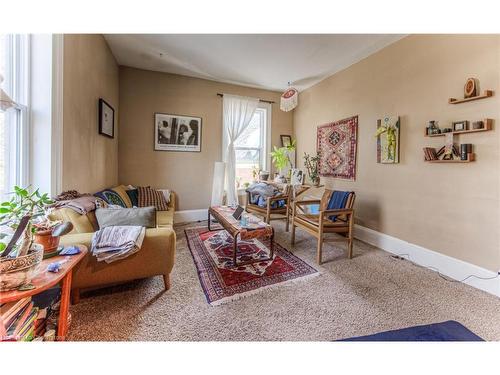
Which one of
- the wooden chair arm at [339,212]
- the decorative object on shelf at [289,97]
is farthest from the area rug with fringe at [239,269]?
the decorative object on shelf at [289,97]

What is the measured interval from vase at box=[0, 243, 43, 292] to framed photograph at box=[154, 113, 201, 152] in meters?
3.08

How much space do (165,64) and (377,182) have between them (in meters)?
3.67

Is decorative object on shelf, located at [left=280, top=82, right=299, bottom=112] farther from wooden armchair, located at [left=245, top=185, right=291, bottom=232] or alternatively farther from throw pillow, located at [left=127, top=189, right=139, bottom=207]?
throw pillow, located at [left=127, top=189, right=139, bottom=207]

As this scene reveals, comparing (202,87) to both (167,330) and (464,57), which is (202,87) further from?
(167,330)

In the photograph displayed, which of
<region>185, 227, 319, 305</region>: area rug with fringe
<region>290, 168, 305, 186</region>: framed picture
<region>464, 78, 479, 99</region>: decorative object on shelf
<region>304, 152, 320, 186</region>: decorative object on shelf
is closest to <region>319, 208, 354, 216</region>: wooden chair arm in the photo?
<region>185, 227, 319, 305</region>: area rug with fringe

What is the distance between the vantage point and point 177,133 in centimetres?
401

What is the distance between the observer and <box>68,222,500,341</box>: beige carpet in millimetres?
1455

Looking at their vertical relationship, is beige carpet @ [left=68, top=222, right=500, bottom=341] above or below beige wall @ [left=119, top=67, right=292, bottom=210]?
below

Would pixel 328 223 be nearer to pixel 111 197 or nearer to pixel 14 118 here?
pixel 111 197

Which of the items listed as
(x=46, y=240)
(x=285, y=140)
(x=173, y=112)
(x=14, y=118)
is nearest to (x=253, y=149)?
(x=285, y=140)

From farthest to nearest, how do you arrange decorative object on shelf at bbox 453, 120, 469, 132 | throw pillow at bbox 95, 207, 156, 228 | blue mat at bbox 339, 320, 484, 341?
decorative object on shelf at bbox 453, 120, 469, 132 < throw pillow at bbox 95, 207, 156, 228 < blue mat at bbox 339, 320, 484, 341

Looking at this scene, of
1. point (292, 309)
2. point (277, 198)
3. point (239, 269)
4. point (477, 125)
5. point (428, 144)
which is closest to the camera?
point (292, 309)

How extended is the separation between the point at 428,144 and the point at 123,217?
3.16 m
